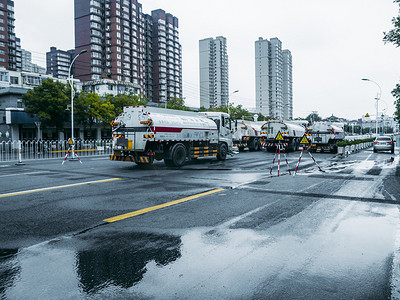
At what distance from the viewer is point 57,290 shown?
127 inches

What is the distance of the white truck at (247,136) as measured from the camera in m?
30.5

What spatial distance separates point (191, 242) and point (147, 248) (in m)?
0.65

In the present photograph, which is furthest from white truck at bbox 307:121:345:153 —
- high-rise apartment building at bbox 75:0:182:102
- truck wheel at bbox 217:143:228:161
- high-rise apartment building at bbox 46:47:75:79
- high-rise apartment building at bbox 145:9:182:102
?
high-rise apartment building at bbox 46:47:75:79

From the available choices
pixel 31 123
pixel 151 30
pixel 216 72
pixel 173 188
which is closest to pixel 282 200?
pixel 173 188

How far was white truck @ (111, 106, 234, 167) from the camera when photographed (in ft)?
48.0

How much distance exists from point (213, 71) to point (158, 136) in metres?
145

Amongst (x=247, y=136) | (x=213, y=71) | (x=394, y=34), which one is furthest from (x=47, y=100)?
(x=213, y=71)

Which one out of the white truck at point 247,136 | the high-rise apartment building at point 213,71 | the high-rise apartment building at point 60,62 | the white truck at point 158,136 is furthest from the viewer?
the high-rise apartment building at point 213,71

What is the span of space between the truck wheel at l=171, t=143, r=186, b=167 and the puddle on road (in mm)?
10496

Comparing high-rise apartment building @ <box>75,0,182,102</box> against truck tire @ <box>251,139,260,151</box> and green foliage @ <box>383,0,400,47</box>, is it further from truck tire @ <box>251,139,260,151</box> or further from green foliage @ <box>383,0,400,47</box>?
green foliage @ <box>383,0,400,47</box>

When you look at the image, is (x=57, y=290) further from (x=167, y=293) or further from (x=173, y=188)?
(x=173, y=188)

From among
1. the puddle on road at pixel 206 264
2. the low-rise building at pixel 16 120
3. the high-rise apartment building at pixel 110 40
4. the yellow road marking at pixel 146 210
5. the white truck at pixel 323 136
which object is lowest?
the puddle on road at pixel 206 264

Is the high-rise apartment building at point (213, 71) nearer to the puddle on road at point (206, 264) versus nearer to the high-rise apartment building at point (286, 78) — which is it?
the high-rise apartment building at point (286, 78)

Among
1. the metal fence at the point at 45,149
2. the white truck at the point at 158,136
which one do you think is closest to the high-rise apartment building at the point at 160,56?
the metal fence at the point at 45,149
